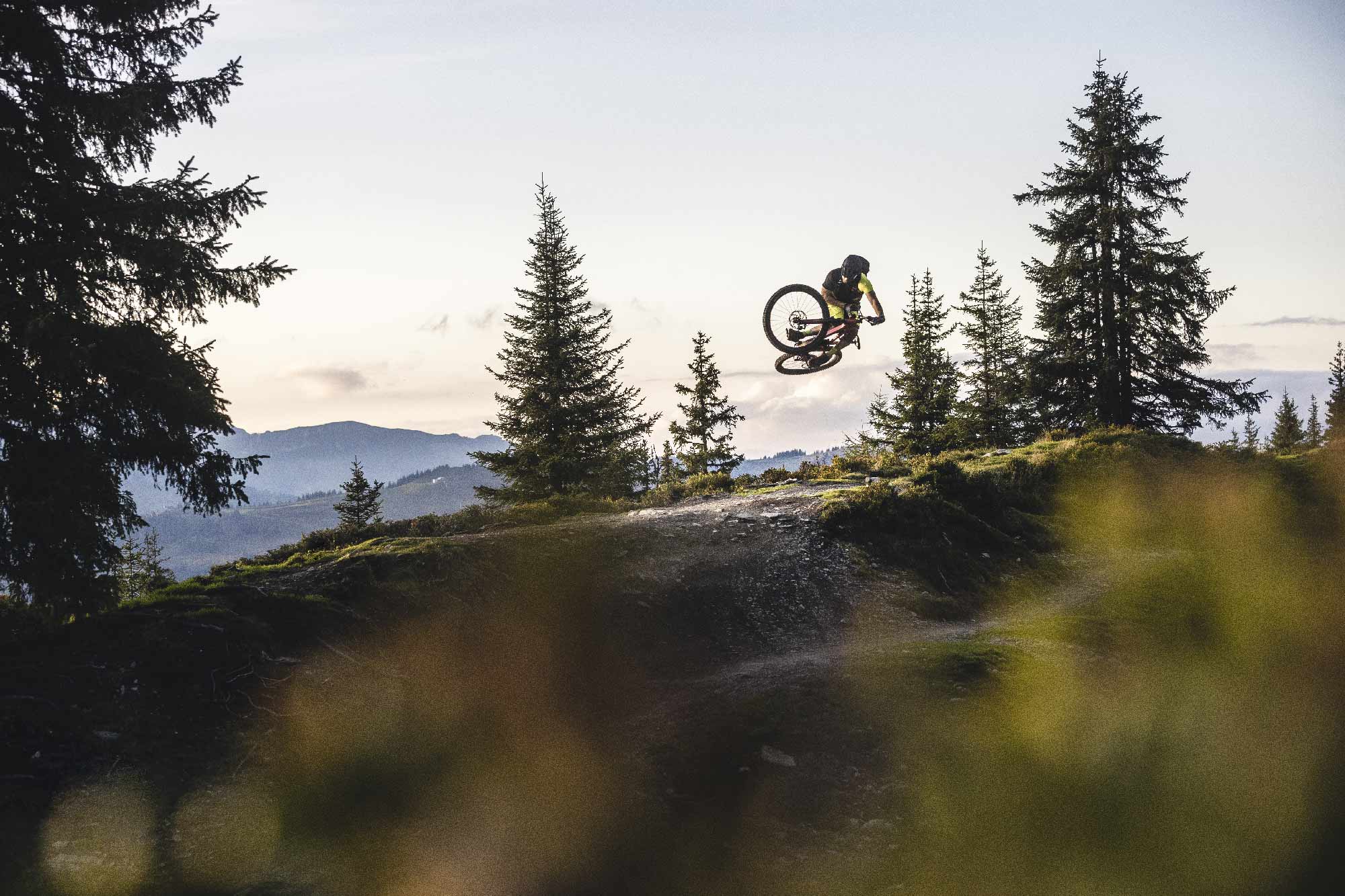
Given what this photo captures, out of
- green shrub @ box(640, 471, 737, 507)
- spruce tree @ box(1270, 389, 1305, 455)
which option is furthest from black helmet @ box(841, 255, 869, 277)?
spruce tree @ box(1270, 389, 1305, 455)

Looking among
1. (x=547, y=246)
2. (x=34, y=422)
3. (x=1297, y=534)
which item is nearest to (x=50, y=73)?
(x=34, y=422)

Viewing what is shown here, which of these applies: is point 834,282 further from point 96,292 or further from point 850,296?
point 96,292

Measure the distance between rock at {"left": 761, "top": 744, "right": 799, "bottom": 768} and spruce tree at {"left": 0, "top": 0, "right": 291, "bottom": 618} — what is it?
8584 mm

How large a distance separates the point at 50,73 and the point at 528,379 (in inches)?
812

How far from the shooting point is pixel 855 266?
56.7 ft

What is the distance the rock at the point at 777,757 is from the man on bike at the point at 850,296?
1076 centimetres

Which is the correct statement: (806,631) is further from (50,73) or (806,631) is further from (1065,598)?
(50,73)

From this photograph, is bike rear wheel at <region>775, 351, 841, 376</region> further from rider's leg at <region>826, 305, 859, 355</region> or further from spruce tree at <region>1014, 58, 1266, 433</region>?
spruce tree at <region>1014, 58, 1266, 433</region>

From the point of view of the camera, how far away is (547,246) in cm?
3278

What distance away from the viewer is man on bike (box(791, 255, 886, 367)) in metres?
17.2

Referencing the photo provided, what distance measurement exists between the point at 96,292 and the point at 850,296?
1393 centimetres

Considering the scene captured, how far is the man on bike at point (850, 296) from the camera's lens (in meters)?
17.2

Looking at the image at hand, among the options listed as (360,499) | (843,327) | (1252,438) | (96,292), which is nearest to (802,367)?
(843,327)

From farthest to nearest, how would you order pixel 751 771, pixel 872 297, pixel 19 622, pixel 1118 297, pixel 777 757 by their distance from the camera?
1. pixel 1118 297
2. pixel 872 297
3. pixel 19 622
4. pixel 777 757
5. pixel 751 771
